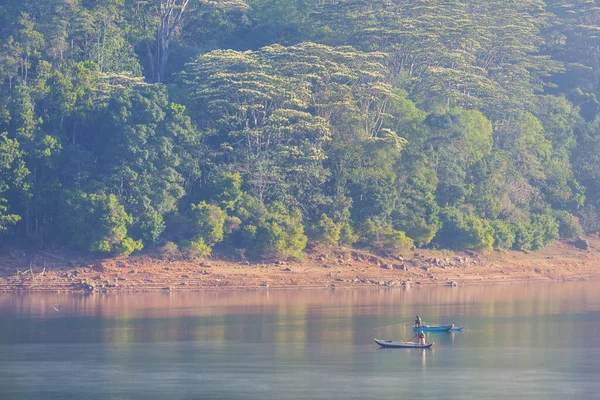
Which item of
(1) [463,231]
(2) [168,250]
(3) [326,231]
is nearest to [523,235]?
(1) [463,231]

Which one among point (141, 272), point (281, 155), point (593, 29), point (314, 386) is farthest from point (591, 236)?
point (314, 386)

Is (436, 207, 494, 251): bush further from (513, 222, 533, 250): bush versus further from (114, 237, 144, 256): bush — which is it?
(114, 237, 144, 256): bush

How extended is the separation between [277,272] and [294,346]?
21144 millimetres

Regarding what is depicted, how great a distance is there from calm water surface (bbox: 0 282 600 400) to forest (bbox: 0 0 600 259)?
18.3 ft

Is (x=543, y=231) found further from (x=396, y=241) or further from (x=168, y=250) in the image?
(x=168, y=250)

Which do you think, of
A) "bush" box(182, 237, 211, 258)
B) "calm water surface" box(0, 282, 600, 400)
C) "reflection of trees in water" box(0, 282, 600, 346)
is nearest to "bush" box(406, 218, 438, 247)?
"reflection of trees in water" box(0, 282, 600, 346)

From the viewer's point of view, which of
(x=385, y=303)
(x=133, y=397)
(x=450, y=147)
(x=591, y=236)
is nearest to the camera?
(x=133, y=397)

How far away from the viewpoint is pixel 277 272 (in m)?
64.1

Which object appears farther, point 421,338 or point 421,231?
point 421,231

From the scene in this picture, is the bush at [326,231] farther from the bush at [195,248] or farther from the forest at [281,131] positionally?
the bush at [195,248]

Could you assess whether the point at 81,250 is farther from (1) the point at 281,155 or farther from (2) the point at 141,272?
(1) the point at 281,155

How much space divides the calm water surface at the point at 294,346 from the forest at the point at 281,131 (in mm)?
5581

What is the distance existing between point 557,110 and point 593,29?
10.2 m

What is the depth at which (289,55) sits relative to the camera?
67562 millimetres
